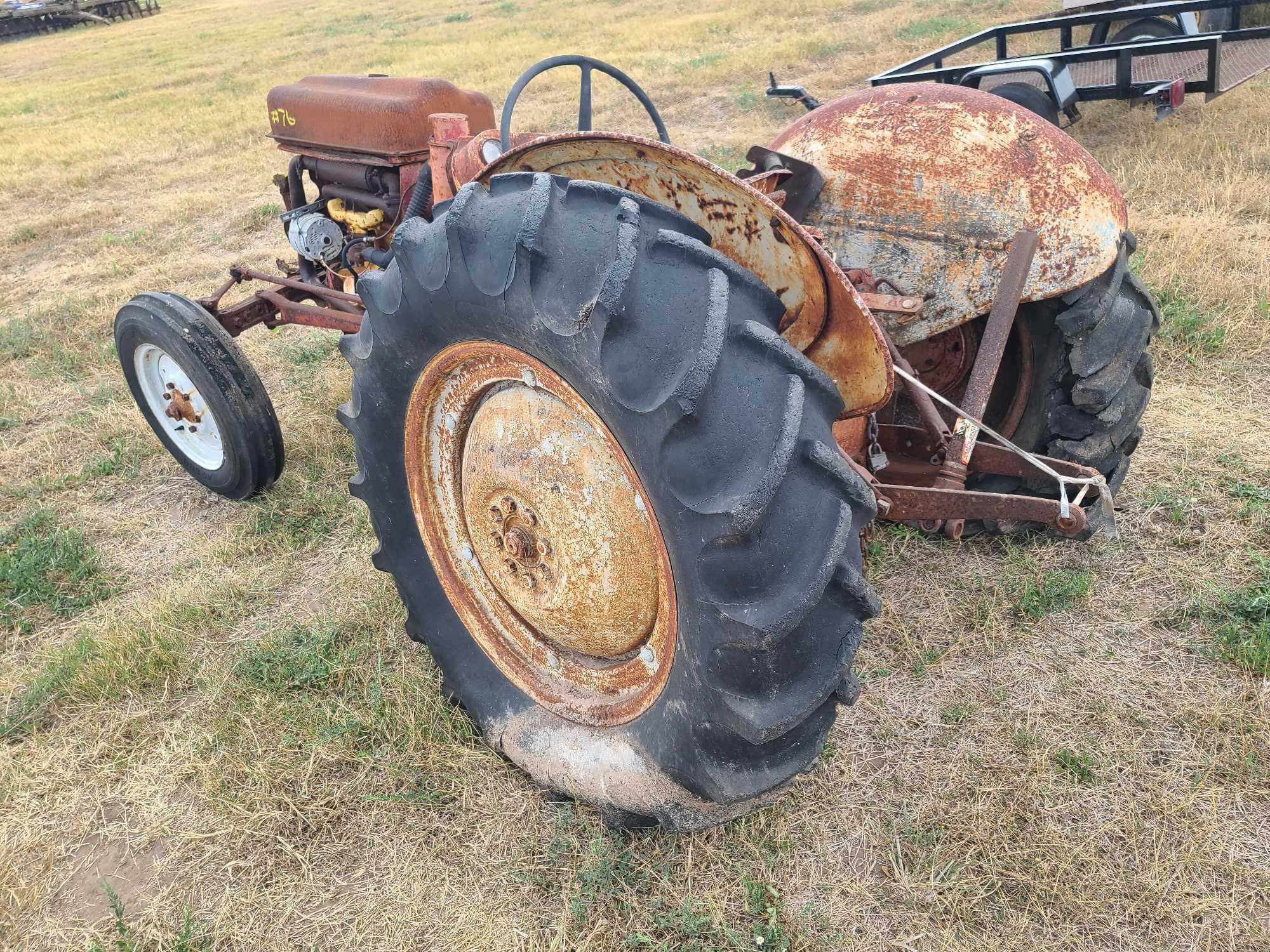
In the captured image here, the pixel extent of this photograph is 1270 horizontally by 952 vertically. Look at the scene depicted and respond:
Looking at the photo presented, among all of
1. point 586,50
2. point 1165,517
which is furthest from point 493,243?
point 586,50

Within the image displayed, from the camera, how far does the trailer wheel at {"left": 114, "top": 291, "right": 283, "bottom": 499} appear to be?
3.27m

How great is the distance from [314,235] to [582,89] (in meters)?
1.59

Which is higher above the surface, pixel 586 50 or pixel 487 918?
pixel 586 50

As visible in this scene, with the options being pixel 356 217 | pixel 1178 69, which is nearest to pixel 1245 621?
pixel 356 217

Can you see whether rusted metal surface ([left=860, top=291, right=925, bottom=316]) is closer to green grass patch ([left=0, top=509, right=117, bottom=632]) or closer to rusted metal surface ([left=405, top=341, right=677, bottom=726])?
rusted metal surface ([left=405, top=341, right=677, bottom=726])

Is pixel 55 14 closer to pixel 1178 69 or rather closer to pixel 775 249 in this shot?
pixel 1178 69

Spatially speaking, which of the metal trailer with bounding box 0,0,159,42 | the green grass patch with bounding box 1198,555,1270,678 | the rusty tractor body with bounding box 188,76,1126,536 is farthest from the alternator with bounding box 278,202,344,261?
the metal trailer with bounding box 0,0,159,42

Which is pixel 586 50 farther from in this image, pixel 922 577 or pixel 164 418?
pixel 922 577

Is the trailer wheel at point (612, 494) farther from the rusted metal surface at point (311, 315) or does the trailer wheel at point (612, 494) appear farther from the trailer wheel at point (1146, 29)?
the trailer wheel at point (1146, 29)

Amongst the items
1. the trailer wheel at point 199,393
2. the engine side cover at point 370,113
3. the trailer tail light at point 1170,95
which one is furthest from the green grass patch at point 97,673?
the trailer tail light at point 1170,95

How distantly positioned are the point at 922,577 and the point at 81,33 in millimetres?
38108

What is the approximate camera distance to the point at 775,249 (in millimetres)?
1770

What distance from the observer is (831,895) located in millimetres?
1912

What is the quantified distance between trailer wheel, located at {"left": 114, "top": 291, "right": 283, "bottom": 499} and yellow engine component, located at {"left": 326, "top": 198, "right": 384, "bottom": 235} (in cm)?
74
